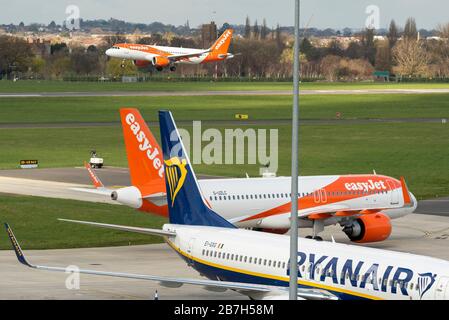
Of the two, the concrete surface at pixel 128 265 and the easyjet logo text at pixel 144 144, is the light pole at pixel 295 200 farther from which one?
the easyjet logo text at pixel 144 144

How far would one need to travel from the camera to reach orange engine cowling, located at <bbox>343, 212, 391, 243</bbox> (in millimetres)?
69750

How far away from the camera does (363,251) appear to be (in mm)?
45094

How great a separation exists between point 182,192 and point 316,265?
8903 mm

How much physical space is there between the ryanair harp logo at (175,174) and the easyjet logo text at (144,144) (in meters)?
15.7

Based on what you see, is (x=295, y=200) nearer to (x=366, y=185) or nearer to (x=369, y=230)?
(x=369, y=230)

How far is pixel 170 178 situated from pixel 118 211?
32734mm

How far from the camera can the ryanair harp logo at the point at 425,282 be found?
41.4m

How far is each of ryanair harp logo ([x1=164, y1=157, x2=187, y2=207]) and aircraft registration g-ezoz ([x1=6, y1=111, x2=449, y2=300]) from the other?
0.04 m

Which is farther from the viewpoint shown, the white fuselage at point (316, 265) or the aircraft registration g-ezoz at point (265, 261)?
the aircraft registration g-ezoz at point (265, 261)

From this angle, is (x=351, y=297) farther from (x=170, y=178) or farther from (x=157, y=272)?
(x=157, y=272)

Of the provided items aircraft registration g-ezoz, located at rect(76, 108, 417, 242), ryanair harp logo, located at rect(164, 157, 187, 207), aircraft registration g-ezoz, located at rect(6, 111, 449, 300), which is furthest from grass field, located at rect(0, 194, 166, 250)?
aircraft registration g-ezoz, located at rect(6, 111, 449, 300)

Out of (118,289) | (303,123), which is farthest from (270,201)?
(303,123)

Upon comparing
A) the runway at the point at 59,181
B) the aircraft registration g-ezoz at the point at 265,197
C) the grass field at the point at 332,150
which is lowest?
the grass field at the point at 332,150

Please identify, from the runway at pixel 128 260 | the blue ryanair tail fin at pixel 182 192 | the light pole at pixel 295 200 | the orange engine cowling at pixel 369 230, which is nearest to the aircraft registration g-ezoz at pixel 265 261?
the blue ryanair tail fin at pixel 182 192
